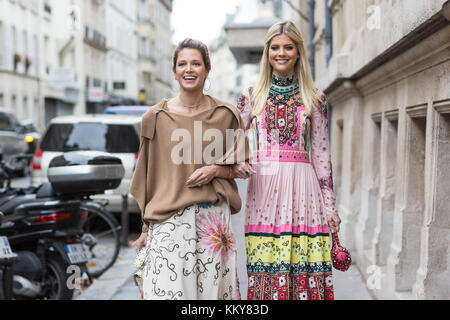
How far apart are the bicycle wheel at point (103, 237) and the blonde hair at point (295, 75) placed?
426cm

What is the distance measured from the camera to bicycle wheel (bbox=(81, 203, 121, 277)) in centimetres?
820

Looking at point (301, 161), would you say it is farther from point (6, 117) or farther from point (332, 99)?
point (6, 117)

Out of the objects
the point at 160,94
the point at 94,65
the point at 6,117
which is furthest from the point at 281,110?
the point at 160,94

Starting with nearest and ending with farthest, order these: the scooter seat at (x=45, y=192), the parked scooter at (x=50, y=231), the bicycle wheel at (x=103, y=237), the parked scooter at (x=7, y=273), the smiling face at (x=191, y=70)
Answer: the smiling face at (x=191, y=70) < the parked scooter at (x=7, y=273) < the parked scooter at (x=50, y=231) < the scooter seat at (x=45, y=192) < the bicycle wheel at (x=103, y=237)

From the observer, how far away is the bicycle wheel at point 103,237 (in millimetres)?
8203

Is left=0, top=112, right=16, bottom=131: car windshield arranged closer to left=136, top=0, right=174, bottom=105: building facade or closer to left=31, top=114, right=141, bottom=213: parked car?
left=31, top=114, right=141, bottom=213: parked car

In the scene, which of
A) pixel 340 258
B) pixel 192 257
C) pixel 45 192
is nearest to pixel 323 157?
pixel 340 258

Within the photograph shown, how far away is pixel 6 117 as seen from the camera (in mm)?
23844

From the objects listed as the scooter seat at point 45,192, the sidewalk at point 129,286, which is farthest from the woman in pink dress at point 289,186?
the scooter seat at point 45,192

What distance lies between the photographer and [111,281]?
25.2ft

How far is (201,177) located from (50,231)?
112 inches

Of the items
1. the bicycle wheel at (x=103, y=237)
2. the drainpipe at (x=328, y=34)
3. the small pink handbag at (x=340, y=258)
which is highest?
the drainpipe at (x=328, y=34)

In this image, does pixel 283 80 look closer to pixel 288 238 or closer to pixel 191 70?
pixel 191 70

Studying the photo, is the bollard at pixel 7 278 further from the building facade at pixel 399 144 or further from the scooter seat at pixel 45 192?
the building facade at pixel 399 144
